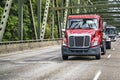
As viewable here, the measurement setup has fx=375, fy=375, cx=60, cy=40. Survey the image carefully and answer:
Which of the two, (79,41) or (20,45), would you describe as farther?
(20,45)

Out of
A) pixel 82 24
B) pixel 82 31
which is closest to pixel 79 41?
pixel 82 31

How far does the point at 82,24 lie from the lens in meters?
21.8

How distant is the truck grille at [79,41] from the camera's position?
2055cm

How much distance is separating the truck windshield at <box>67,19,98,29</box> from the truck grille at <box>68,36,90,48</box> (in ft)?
3.74

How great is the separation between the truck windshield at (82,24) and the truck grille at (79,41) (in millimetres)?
1140

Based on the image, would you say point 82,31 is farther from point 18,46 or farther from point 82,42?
point 18,46

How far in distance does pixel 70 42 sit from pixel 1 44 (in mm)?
7357

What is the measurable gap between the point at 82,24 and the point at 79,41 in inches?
60.0

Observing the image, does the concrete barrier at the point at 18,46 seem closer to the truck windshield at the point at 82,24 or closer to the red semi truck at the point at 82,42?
the truck windshield at the point at 82,24

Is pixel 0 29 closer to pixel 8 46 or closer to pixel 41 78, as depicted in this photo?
pixel 8 46

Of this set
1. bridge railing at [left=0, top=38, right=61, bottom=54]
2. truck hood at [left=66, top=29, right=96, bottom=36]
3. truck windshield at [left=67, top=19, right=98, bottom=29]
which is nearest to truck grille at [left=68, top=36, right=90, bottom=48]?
truck hood at [left=66, top=29, right=96, bottom=36]

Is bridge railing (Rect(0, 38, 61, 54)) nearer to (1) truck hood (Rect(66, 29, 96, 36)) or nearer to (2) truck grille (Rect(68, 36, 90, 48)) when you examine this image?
(1) truck hood (Rect(66, 29, 96, 36))

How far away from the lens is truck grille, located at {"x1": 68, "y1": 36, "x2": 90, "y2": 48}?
809 inches

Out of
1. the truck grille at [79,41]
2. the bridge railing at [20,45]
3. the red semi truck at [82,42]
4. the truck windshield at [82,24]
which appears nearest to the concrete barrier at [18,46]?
the bridge railing at [20,45]
